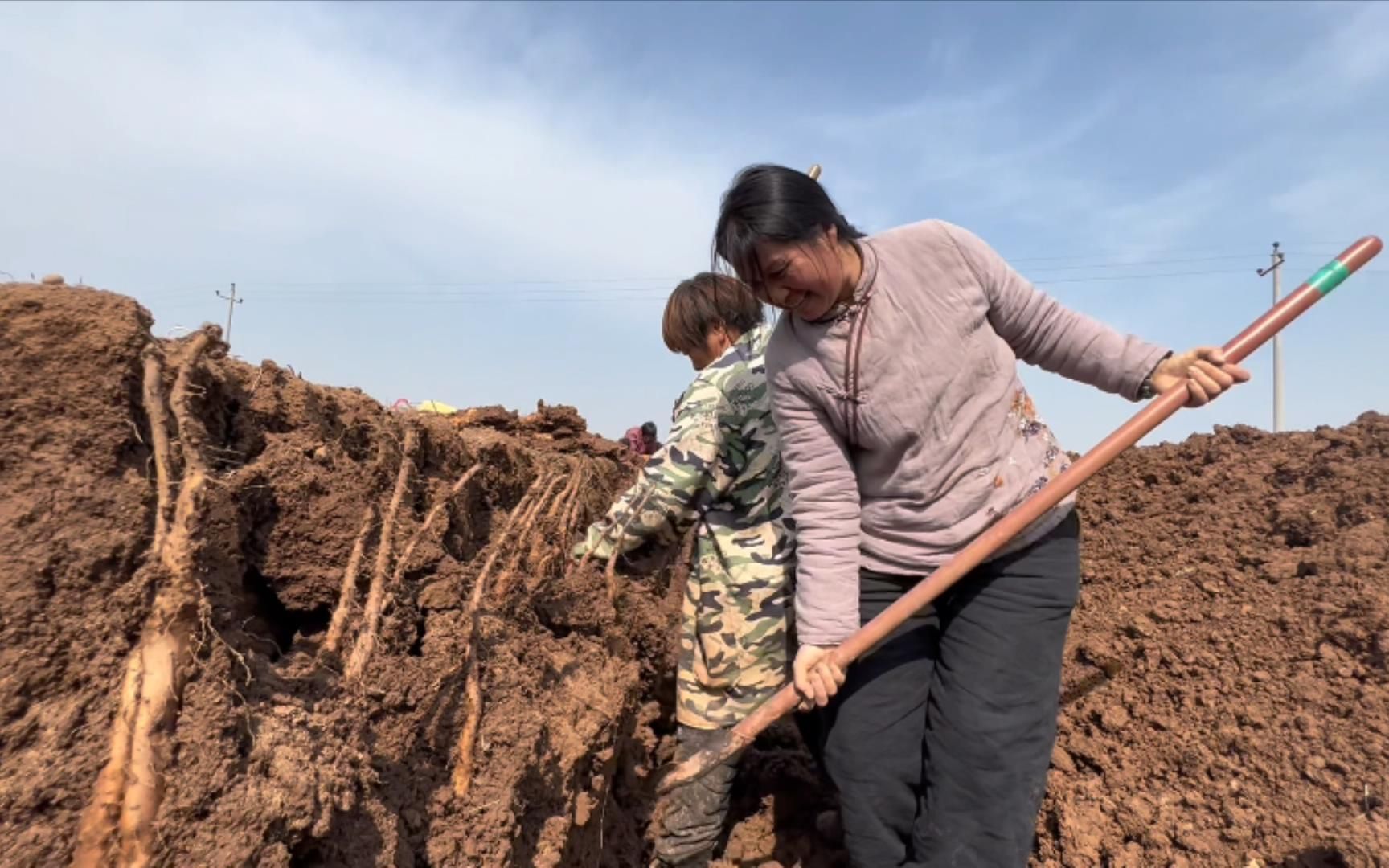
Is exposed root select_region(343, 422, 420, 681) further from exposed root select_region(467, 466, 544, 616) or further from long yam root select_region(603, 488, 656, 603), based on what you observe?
long yam root select_region(603, 488, 656, 603)

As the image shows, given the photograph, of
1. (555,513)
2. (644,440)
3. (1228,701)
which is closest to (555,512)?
(555,513)

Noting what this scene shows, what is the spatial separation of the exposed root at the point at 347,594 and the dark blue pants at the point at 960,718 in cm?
118

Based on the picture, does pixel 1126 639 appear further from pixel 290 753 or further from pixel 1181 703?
pixel 290 753

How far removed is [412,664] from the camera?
6.82 ft

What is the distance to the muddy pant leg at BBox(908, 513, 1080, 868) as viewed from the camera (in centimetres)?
188

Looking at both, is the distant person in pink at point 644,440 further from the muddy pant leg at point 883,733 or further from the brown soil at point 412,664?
the muddy pant leg at point 883,733

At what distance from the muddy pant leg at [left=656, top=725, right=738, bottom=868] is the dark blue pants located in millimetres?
595

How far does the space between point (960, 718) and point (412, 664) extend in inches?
50.9

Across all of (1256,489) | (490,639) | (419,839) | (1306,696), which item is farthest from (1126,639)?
(419,839)

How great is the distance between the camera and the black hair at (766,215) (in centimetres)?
174

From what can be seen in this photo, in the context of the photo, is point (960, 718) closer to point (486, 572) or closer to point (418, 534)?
point (486, 572)

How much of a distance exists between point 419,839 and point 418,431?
1.48m

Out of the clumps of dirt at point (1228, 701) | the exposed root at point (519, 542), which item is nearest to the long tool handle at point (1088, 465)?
the exposed root at point (519, 542)

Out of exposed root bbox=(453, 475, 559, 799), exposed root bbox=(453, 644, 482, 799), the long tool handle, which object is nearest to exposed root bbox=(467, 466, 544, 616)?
exposed root bbox=(453, 475, 559, 799)
